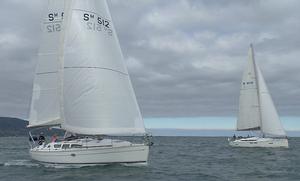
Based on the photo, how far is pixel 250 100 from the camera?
71125 millimetres

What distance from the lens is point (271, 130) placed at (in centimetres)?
7044

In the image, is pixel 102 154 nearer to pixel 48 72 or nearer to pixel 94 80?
pixel 94 80

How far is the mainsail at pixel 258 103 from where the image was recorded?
230ft

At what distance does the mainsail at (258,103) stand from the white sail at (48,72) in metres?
37.4

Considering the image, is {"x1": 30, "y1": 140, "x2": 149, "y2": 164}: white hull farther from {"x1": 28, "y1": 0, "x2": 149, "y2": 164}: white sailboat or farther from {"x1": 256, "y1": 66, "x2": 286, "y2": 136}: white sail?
{"x1": 256, "y1": 66, "x2": 286, "y2": 136}: white sail

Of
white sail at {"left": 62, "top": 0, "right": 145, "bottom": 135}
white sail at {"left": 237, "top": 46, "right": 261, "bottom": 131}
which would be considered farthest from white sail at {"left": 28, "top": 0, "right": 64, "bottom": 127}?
white sail at {"left": 237, "top": 46, "right": 261, "bottom": 131}

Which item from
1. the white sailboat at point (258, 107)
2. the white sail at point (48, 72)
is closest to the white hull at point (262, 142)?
the white sailboat at point (258, 107)

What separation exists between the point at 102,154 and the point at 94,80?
5370 mm

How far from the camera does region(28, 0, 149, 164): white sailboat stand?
3469cm

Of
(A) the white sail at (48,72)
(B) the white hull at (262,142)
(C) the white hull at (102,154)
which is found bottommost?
(C) the white hull at (102,154)

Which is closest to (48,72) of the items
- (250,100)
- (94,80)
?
(94,80)

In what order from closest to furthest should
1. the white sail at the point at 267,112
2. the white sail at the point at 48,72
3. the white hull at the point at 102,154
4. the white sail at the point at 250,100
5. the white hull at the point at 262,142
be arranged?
the white hull at the point at 102,154 < the white sail at the point at 48,72 < the white hull at the point at 262,142 < the white sail at the point at 267,112 < the white sail at the point at 250,100

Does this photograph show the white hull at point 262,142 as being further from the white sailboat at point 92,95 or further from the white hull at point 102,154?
the white hull at point 102,154

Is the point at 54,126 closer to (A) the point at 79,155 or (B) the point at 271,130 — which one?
(A) the point at 79,155
